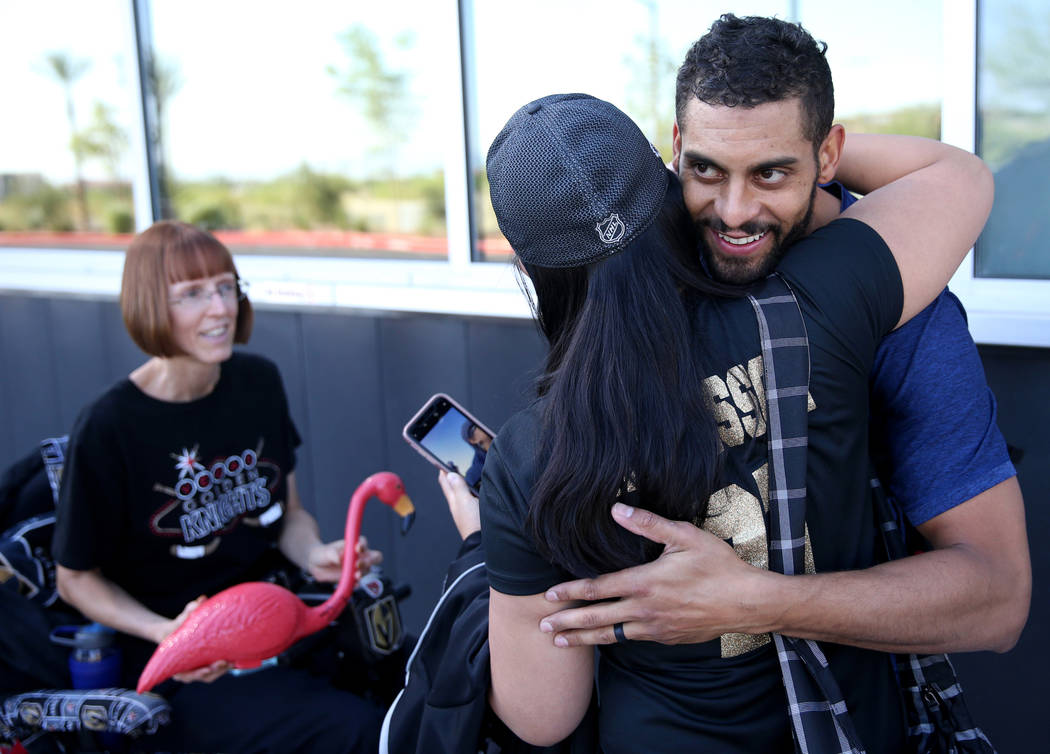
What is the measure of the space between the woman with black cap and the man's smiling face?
56mm

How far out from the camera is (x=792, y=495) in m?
1.21

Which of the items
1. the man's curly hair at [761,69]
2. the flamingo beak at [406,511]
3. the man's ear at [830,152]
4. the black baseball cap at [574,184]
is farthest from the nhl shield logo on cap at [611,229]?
the flamingo beak at [406,511]

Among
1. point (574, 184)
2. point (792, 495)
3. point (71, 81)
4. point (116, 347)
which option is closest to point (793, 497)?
point (792, 495)

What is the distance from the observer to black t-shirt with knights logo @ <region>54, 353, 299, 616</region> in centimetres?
222

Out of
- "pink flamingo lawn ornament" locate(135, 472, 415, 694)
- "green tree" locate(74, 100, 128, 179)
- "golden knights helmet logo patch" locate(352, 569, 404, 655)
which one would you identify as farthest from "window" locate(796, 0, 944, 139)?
"green tree" locate(74, 100, 128, 179)

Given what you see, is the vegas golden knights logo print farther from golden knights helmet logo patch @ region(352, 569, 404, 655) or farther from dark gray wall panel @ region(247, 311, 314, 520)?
dark gray wall panel @ region(247, 311, 314, 520)

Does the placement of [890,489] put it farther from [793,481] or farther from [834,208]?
[834,208]

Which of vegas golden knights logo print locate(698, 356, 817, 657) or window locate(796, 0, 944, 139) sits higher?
window locate(796, 0, 944, 139)

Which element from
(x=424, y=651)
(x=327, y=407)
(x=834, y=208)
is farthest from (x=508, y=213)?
(x=327, y=407)

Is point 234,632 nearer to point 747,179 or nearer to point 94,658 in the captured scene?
point 94,658

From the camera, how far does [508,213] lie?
3.96ft

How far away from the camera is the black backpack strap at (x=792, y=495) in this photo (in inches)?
47.4

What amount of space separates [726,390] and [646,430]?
0.41ft

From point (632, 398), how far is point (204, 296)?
153 cm
